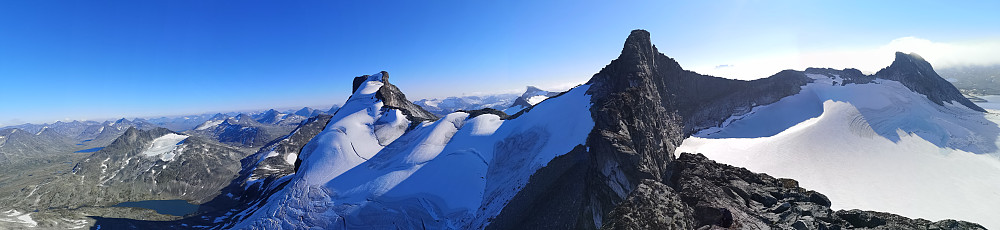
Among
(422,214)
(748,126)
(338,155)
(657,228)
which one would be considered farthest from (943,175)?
(338,155)

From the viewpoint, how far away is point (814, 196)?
50.1ft

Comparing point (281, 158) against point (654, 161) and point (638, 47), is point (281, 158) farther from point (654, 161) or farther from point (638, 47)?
point (654, 161)

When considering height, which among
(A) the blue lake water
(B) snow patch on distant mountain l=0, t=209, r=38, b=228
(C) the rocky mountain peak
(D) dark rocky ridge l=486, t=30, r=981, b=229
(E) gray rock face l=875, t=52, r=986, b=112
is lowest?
(A) the blue lake water

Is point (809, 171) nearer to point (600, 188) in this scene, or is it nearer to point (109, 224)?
point (600, 188)

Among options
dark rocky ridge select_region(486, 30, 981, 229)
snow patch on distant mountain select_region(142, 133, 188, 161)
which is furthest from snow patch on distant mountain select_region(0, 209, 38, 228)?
dark rocky ridge select_region(486, 30, 981, 229)

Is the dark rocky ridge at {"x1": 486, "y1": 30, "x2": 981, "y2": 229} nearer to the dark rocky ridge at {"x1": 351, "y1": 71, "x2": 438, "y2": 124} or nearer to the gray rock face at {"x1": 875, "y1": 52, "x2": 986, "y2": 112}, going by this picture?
the dark rocky ridge at {"x1": 351, "y1": 71, "x2": 438, "y2": 124}

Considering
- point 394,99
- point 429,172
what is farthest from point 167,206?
point 429,172

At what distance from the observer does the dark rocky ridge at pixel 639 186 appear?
13.6m

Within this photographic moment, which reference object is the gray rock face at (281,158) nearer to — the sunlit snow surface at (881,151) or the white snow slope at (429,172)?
the white snow slope at (429,172)

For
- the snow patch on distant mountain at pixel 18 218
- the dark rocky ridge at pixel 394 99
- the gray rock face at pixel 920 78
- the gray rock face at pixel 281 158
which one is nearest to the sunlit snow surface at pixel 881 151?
the gray rock face at pixel 920 78

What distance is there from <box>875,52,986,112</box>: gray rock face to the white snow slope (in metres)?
88.3

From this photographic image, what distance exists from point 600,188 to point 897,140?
65.0 m

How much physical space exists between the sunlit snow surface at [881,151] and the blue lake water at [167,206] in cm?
15315

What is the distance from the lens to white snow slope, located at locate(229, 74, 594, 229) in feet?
124
